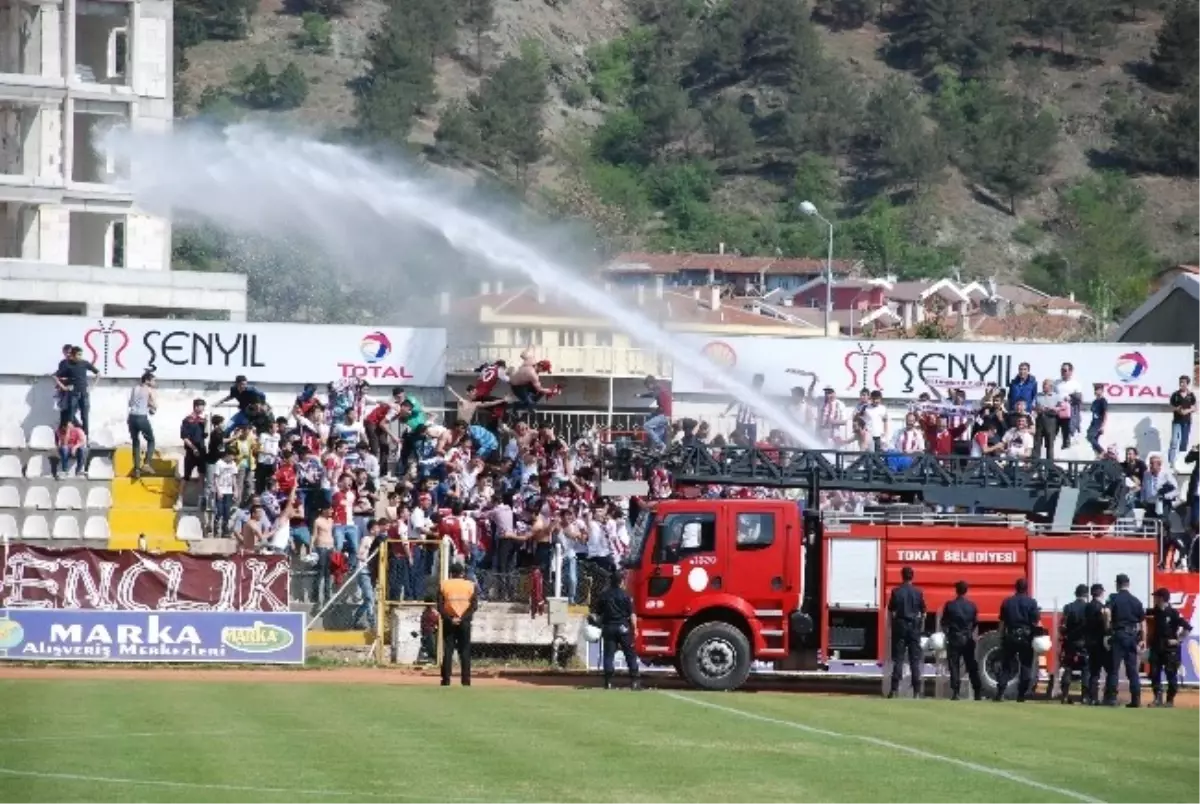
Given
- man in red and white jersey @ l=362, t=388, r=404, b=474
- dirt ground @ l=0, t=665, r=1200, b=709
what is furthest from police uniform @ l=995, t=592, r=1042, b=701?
man in red and white jersey @ l=362, t=388, r=404, b=474

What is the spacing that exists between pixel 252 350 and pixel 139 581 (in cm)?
1146

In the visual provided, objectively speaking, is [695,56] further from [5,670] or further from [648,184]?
[5,670]

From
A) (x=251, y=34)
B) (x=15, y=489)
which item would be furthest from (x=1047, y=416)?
(x=251, y=34)

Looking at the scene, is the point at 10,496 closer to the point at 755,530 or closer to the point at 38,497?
the point at 38,497

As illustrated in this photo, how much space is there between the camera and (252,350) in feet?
156

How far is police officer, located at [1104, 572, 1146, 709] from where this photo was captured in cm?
3259

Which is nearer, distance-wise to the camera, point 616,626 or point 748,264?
point 616,626

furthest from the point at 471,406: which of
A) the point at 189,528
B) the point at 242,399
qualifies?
the point at 189,528

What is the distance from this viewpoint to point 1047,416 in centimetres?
4456

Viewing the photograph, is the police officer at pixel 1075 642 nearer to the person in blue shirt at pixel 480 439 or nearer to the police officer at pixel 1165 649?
the police officer at pixel 1165 649

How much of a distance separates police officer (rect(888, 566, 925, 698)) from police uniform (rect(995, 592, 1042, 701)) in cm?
112

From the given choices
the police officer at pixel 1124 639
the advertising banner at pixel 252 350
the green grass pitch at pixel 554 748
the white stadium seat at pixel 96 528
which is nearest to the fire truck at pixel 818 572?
the police officer at pixel 1124 639

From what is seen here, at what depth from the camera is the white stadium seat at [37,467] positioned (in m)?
43.6

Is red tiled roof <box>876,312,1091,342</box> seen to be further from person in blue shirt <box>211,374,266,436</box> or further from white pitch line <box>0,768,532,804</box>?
white pitch line <box>0,768,532,804</box>
